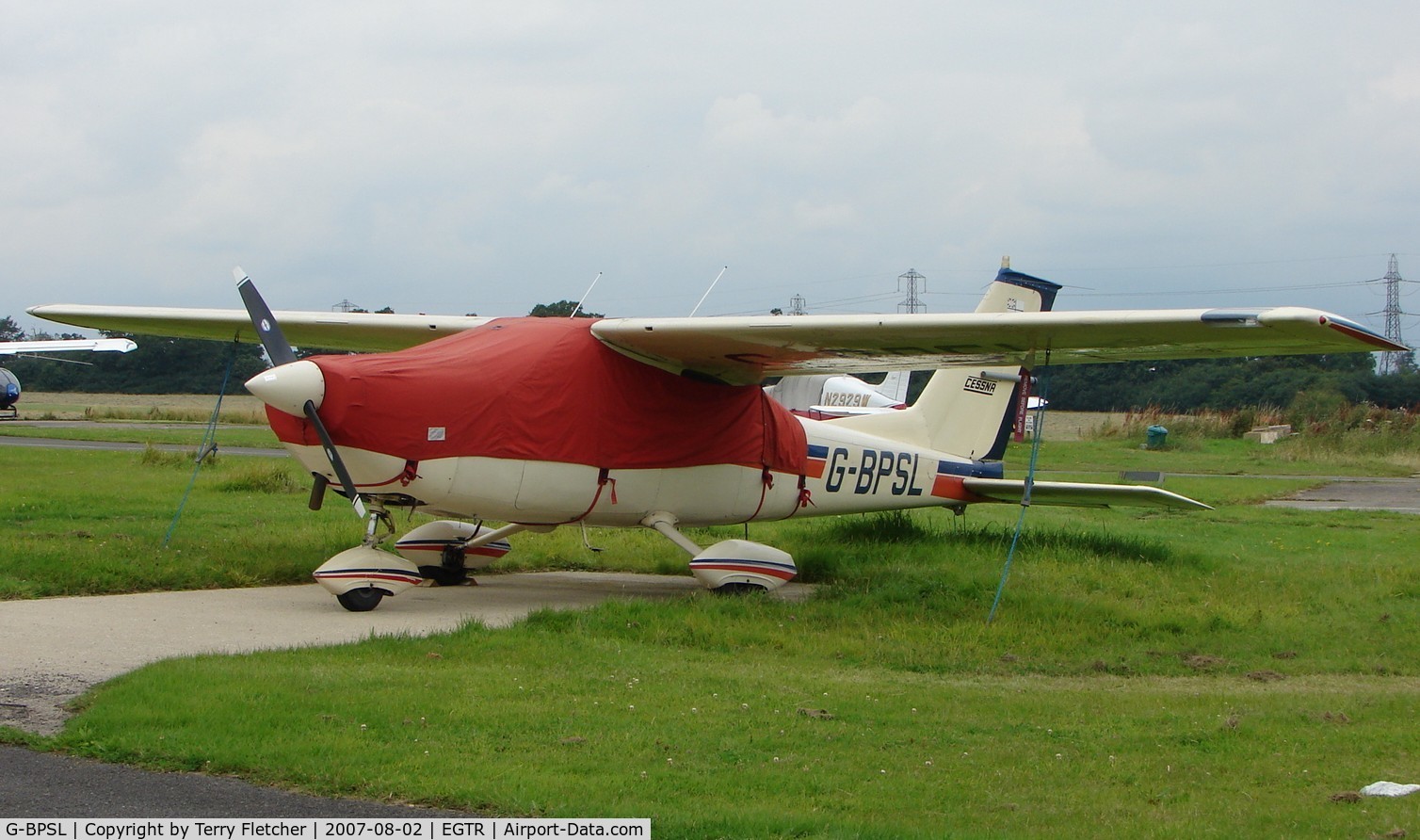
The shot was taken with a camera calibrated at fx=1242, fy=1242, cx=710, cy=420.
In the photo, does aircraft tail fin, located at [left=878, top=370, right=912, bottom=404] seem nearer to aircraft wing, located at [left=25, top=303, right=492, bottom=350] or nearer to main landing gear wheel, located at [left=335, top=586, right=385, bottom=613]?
aircraft wing, located at [left=25, top=303, right=492, bottom=350]

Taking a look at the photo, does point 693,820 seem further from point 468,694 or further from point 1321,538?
point 1321,538

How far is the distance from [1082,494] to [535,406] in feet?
19.0

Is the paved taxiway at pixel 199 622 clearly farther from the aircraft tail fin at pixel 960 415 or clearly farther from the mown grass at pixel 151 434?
the mown grass at pixel 151 434

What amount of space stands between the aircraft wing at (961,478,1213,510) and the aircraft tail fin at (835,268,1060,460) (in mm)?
475

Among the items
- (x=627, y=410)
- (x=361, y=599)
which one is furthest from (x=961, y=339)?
(x=361, y=599)

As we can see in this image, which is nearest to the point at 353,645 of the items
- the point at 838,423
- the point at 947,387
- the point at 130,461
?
the point at 838,423

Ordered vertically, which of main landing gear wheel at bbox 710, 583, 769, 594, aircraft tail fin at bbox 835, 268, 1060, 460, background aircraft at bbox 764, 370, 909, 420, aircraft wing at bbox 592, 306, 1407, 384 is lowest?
main landing gear wheel at bbox 710, 583, 769, 594

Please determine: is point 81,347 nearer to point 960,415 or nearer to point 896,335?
point 960,415

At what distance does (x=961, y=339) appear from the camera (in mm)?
10008

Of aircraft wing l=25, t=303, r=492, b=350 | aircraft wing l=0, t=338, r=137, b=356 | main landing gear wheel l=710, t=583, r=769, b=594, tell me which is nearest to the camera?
main landing gear wheel l=710, t=583, r=769, b=594

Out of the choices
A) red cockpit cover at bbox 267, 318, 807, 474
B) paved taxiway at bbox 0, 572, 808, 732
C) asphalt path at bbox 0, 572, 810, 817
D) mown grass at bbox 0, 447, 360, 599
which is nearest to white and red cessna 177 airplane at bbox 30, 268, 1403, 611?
red cockpit cover at bbox 267, 318, 807, 474

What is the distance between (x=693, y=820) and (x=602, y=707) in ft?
6.30

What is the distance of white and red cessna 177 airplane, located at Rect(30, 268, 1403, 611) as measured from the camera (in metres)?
9.28

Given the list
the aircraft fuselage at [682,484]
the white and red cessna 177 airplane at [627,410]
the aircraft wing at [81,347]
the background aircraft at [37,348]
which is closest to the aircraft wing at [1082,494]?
the white and red cessna 177 airplane at [627,410]
